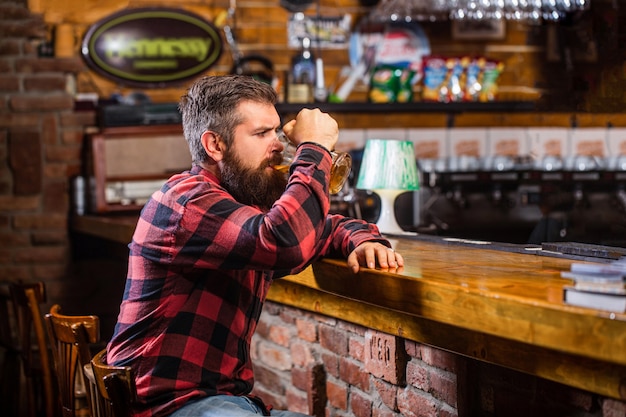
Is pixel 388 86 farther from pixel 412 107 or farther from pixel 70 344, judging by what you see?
pixel 70 344

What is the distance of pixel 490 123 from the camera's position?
544 cm

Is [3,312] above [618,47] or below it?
below

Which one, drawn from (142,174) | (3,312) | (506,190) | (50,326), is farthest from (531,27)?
(50,326)

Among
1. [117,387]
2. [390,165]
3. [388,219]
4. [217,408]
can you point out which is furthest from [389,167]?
[117,387]

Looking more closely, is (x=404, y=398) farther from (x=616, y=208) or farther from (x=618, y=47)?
(x=616, y=208)

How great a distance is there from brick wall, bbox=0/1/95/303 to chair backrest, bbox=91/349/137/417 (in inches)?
124

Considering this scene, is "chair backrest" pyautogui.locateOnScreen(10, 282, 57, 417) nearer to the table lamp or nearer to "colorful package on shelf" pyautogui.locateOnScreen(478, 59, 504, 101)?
the table lamp

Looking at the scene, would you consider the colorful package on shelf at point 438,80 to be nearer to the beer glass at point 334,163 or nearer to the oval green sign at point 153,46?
the oval green sign at point 153,46

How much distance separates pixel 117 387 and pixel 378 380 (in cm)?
85

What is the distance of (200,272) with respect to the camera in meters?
1.94

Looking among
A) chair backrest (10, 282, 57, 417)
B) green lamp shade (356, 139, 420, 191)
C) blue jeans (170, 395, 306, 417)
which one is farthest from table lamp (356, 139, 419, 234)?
blue jeans (170, 395, 306, 417)

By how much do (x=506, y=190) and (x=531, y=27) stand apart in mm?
1234

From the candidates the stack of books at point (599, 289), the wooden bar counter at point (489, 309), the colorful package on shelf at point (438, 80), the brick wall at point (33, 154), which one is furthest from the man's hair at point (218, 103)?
the colorful package on shelf at point (438, 80)

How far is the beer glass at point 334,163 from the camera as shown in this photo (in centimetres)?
210
